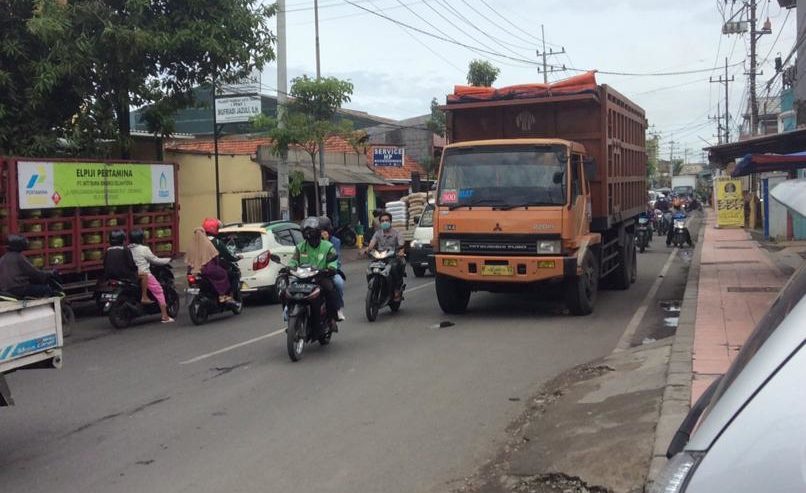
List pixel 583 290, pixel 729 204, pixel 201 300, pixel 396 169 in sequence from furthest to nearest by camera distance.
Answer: pixel 396 169, pixel 729 204, pixel 201 300, pixel 583 290

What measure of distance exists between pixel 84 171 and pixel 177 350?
5.02 m

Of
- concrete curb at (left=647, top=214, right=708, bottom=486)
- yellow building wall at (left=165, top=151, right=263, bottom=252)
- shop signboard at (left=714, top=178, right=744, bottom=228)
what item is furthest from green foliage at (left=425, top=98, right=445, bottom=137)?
concrete curb at (left=647, top=214, right=708, bottom=486)

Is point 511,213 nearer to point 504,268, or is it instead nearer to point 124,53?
point 504,268

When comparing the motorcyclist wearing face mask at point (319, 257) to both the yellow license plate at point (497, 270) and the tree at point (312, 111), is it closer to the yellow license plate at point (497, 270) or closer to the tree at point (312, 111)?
the yellow license plate at point (497, 270)

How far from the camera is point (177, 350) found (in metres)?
9.57

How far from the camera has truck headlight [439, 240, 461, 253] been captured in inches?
427

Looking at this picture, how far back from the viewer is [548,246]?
10.4m

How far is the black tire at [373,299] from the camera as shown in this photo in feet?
36.9

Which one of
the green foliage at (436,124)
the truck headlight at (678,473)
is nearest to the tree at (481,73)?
the green foliage at (436,124)

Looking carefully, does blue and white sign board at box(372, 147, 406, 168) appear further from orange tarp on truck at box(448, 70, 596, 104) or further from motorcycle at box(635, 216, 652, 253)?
orange tarp on truck at box(448, 70, 596, 104)

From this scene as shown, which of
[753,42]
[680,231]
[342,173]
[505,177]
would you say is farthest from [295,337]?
[753,42]

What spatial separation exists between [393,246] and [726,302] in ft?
16.9

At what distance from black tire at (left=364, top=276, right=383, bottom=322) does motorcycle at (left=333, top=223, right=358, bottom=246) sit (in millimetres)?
17527

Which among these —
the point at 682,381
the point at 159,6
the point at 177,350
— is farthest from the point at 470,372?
the point at 159,6
